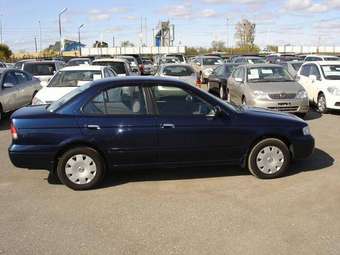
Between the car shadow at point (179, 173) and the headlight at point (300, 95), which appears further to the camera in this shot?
the headlight at point (300, 95)

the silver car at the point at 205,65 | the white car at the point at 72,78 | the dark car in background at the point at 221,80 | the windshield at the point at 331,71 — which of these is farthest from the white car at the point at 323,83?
the silver car at the point at 205,65

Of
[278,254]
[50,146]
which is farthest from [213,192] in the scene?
[50,146]

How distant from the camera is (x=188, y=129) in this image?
6160mm

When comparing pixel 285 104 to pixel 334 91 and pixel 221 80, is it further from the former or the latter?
pixel 221 80

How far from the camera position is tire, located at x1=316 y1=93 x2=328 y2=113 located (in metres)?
13.3

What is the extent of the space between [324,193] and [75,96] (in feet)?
11.9

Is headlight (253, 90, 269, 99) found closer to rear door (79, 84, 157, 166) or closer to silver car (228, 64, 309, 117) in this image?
silver car (228, 64, 309, 117)

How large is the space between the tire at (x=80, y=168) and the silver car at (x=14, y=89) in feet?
22.1

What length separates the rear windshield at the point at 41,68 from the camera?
1770 centimetres

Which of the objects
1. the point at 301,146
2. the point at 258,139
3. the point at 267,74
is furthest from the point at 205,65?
the point at 258,139

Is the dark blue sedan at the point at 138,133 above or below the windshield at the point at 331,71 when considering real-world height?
below

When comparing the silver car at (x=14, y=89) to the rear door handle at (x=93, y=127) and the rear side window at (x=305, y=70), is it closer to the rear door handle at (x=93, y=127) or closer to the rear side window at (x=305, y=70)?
the rear door handle at (x=93, y=127)

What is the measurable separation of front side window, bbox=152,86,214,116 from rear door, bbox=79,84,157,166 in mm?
224

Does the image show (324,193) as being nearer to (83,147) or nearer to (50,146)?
(83,147)
